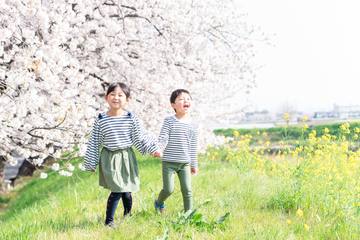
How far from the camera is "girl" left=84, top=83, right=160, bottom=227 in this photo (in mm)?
4820

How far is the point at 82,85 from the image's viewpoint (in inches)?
351

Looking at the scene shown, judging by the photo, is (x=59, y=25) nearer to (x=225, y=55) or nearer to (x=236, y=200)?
(x=236, y=200)

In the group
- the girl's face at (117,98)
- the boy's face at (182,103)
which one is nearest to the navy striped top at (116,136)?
the girl's face at (117,98)

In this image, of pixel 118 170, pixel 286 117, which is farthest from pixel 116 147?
pixel 286 117

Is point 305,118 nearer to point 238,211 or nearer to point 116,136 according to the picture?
point 238,211

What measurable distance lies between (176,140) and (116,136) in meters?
0.67

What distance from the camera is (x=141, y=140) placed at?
4977 millimetres

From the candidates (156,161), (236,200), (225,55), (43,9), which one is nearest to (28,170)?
(156,161)

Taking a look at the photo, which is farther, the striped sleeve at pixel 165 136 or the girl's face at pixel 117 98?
the striped sleeve at pixel 165 136

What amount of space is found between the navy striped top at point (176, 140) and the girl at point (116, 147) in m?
0.21

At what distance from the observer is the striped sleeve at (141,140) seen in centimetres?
496

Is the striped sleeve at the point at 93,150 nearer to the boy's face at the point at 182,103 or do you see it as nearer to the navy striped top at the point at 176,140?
the navy striped top at the point at 176,140

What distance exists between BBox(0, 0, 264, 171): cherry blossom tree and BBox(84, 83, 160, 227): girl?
61.3 inches

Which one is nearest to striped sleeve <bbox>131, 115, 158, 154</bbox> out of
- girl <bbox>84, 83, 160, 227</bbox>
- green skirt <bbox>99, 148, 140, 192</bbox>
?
girl <bbox>84, 83, 160, 227</bbox>
